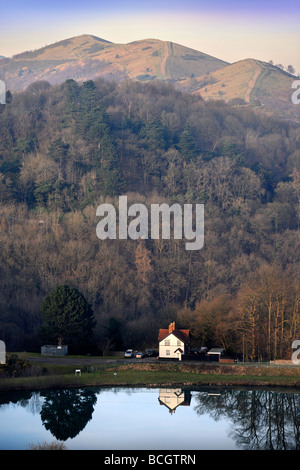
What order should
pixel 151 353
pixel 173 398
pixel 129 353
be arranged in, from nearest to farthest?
pixel 173 398
pixel 129 353
pixel 151 353

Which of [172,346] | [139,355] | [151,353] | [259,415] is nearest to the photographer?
[259,415]

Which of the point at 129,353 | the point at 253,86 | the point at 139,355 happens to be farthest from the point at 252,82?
the point at 139,355

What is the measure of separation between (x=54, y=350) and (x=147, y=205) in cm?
3967

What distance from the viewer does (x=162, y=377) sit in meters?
40.9

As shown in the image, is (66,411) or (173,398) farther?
(173,398)

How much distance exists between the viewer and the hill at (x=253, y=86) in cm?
16875

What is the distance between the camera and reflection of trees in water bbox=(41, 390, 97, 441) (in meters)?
31.7

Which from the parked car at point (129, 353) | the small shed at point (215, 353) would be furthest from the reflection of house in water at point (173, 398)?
the parked car at point (129, 353)

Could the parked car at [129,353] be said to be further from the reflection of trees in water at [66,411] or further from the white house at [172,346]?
the reflection of trees in water at [66,411]

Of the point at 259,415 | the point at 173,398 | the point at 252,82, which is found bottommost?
the point at 259,415

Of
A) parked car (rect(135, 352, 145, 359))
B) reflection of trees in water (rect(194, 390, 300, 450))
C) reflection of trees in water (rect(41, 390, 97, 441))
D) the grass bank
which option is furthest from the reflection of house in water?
parked car (rect(135, 352, 145, 359))

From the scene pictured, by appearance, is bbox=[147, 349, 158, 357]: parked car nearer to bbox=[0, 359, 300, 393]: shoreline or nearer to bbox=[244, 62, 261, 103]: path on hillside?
bbox=[0, 359, 300, 393]: shoreline

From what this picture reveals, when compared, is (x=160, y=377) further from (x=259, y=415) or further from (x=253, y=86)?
(x=253, y=86)
